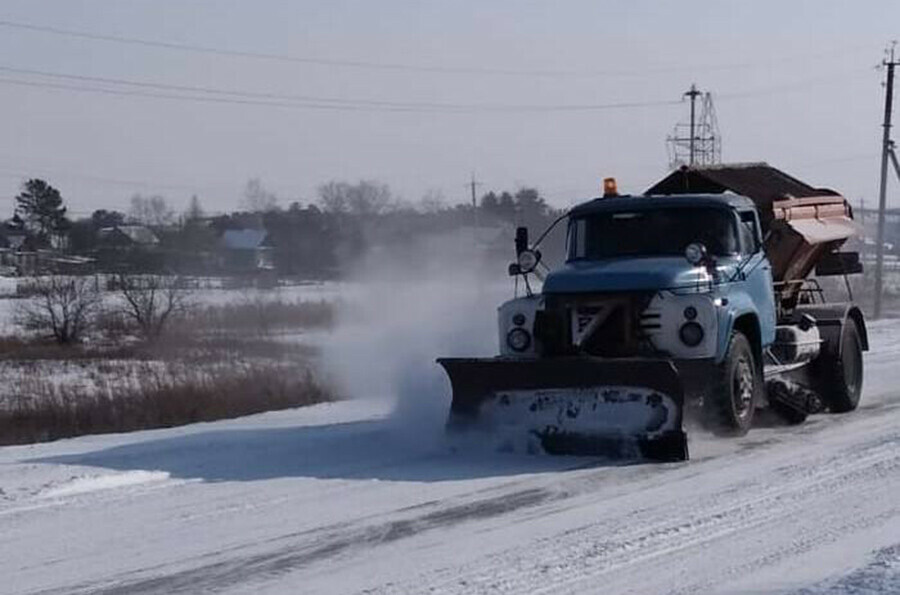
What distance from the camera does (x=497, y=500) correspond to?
1064 centimetres

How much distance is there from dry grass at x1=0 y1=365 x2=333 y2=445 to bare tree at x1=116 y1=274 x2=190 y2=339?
17.3 meters

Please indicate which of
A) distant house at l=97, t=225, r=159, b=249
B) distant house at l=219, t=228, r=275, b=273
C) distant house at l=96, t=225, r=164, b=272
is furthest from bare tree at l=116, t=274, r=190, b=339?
distant house at l=97, t=225, r=159, b=249

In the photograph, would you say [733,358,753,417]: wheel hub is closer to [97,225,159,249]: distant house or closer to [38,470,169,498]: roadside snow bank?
[38,470,169,498]: roadside snow bank

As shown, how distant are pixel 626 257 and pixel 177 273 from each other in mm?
36741

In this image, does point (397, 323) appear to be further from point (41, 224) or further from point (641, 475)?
point (41, 224)

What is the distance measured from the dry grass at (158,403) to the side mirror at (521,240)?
6.67 m

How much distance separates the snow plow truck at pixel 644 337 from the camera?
41.1 ft

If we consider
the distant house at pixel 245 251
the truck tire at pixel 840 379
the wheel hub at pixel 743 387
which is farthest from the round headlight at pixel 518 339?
the distant house at pixel 245 251

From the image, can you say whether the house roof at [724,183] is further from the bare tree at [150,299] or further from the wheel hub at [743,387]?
the bare tree at [150,299]

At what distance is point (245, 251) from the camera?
64.5m

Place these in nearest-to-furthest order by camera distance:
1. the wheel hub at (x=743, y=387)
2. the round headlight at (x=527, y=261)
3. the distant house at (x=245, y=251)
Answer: the wheel hub at (x=743, y=387) < the round headlight at (x=527, y=261) < the distant house at (x=245, y=251)

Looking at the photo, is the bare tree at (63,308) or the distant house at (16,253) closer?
the bare tree at (63,308)

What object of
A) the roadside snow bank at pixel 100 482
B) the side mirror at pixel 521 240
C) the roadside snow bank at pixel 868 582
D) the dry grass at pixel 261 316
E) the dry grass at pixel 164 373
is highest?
the side mirror at pixel 521 240

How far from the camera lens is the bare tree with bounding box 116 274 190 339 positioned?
141ft
